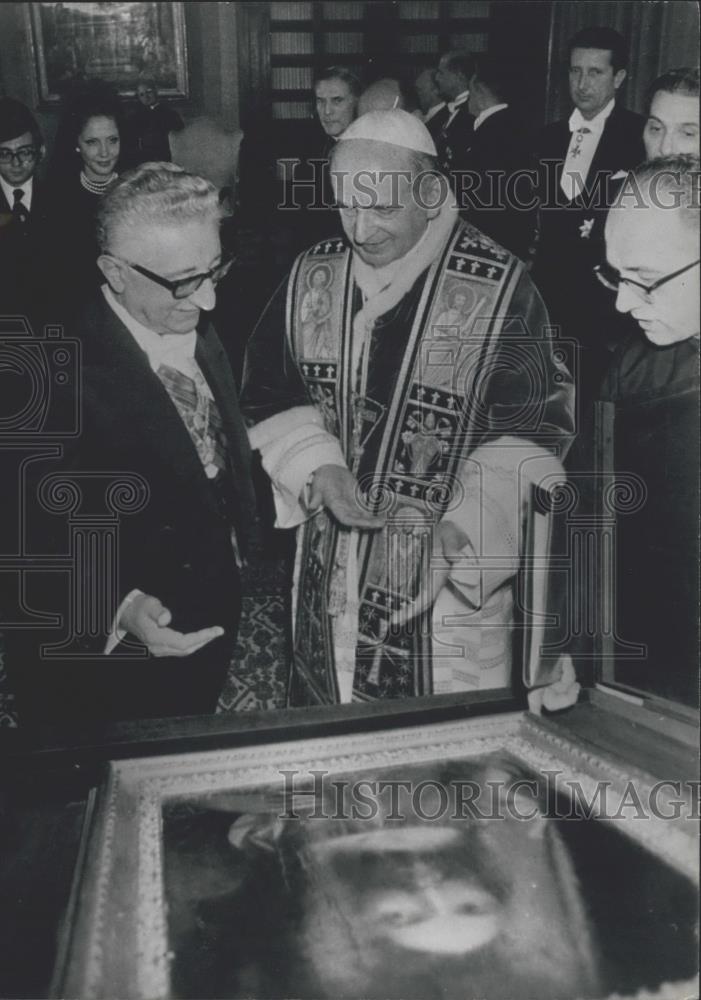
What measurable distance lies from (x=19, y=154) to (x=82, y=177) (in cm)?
19

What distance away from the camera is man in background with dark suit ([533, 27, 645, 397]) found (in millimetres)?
2316

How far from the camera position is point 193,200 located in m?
2.15

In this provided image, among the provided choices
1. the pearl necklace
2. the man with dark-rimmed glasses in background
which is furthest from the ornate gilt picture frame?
the pearl necklace

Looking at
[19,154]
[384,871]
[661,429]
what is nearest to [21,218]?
[19,154]

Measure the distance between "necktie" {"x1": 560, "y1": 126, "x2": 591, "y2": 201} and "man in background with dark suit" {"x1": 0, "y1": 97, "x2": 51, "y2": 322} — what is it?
151cm

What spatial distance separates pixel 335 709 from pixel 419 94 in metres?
1.73

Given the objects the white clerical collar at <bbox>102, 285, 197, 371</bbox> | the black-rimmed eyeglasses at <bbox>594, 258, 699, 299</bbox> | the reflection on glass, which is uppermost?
the black-rimmed eyeglasses at <bbox>594, 258, 699, 299</bbox>

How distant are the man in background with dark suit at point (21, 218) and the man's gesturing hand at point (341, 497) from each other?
0.90 m

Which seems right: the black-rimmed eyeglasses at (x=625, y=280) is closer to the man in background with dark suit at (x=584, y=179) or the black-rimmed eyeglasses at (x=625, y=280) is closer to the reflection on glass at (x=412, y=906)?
the man in background with dark suit at (x=584, y=179)

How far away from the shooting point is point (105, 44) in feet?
7.18

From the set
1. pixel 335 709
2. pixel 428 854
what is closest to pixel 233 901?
pixel 428 854

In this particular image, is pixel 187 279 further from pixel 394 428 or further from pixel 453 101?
pixel 453 101

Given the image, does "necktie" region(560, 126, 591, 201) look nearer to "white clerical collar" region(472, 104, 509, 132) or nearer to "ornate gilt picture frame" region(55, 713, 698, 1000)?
"white clerical collar" region(472, 104, 509, 132)

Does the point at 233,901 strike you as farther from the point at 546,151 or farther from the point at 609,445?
the point at 546,151
